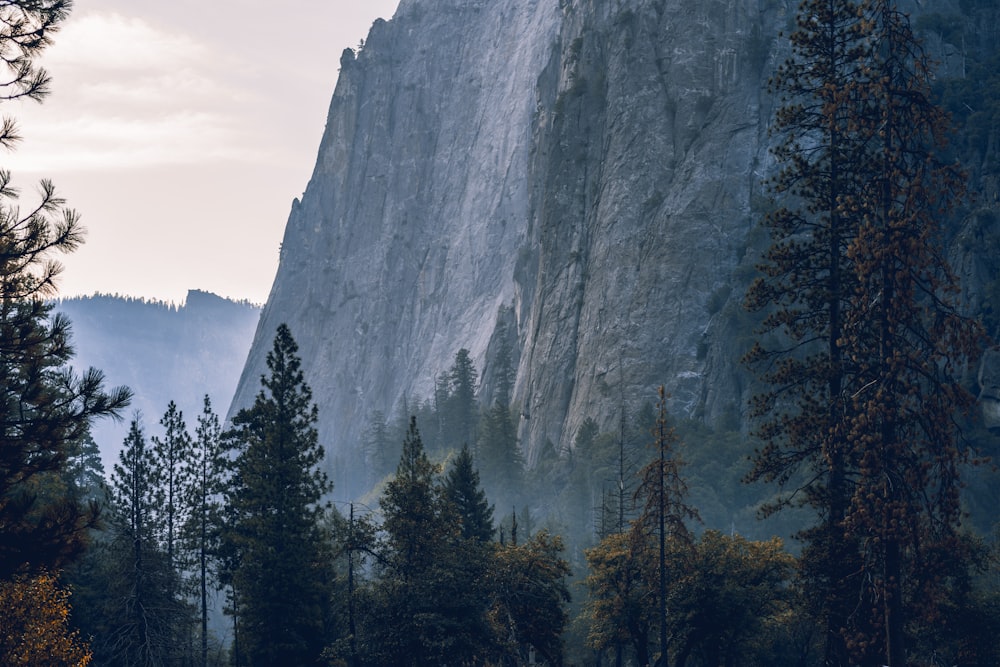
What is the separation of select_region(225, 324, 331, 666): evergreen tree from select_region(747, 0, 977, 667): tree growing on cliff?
879 inches

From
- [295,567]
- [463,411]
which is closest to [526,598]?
[295,567]

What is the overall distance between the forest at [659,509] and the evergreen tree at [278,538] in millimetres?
125

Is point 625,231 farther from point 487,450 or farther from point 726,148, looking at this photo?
point 487,450

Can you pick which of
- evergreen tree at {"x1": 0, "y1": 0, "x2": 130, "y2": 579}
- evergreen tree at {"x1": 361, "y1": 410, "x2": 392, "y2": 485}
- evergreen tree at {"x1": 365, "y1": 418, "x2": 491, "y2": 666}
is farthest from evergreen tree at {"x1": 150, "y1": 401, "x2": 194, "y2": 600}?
evergreen tree at {"x1": 361, "y1": 410, "x2": 392, "y2": 485}

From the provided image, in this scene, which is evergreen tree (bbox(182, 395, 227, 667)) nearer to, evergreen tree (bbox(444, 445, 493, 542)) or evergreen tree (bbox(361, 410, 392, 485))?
evergreen tree (bbox(444, 445, 493, 542))

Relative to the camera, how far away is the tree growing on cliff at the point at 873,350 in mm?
21453

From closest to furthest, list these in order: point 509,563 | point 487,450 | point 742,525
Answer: point 509,563, point 742,525, point 487,450

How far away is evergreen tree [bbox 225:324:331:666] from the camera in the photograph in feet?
133

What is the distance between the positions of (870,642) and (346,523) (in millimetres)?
26530

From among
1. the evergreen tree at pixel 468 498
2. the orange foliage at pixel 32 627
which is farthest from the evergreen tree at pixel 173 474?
the orange foliage at pixel 32 627

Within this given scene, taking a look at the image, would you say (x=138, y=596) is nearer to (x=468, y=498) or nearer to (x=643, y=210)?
(x=468, y=498)

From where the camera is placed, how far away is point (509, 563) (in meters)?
37.1

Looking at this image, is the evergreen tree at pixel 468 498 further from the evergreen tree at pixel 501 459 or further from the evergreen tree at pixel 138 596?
the evergreen tree at pixel 501 459

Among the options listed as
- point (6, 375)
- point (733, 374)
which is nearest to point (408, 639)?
point (6, 375)
